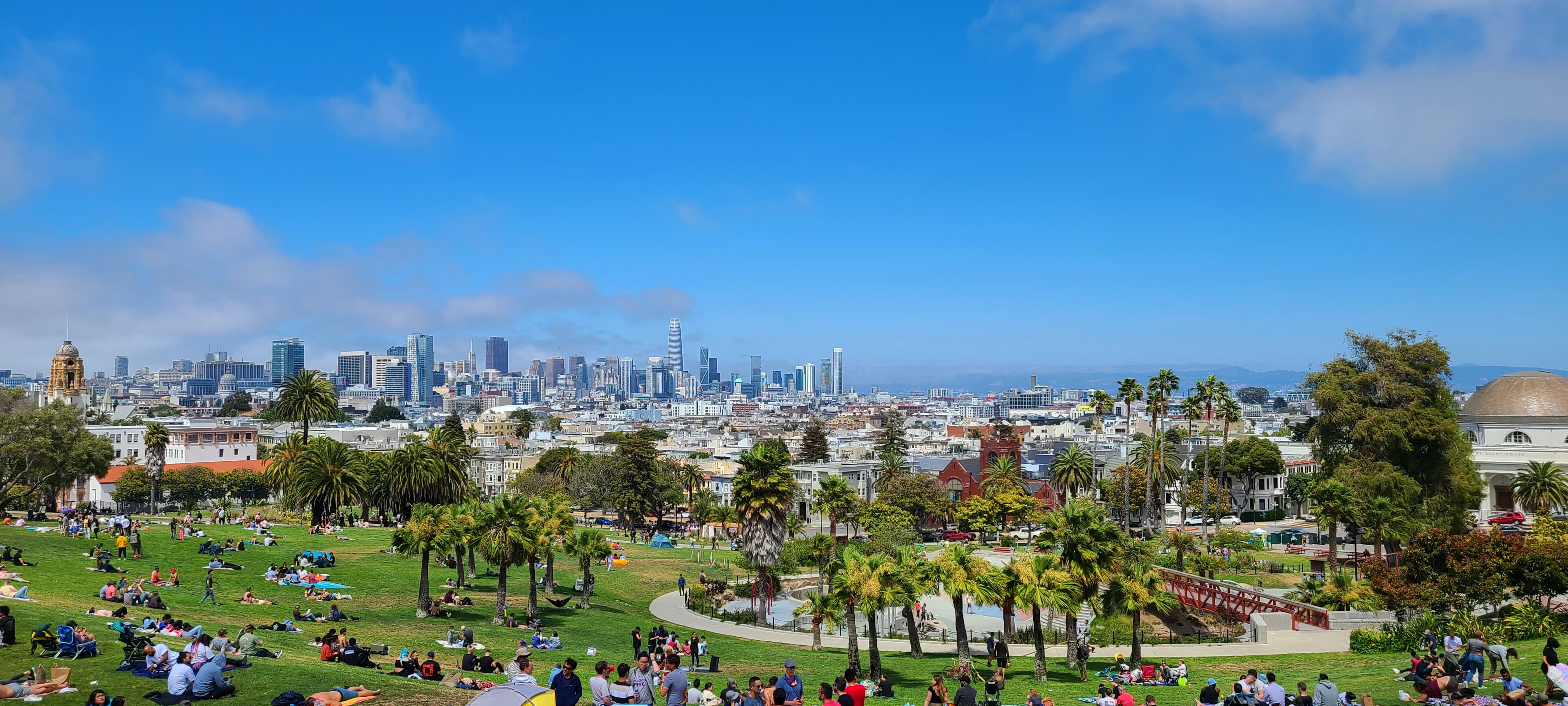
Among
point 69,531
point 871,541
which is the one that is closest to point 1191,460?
point 871,541

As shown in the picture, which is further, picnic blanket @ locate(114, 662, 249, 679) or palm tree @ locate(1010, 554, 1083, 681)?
palm tree @ locate(1010, 554, 1083, 681)

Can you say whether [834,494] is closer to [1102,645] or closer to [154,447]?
[1102,645]

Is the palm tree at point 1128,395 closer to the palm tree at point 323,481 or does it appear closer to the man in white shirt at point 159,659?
the palm tree at point 323,481

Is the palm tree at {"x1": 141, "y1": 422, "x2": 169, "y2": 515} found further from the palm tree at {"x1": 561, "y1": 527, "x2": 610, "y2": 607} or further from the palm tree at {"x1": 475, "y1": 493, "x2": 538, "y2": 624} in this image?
the palm tree at {"x1": 475, "y1": 493, "x2": 538, "y2": 624}

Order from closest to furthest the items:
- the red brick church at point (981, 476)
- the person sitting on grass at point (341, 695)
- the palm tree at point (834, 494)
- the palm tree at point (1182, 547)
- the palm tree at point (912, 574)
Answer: the person sitting on grass at point (341, 695), the palm tree at point (912, 574), the palm tree at point (834, 494), the palm tree at point (1182, 547), the red brick church at point (981, 476)

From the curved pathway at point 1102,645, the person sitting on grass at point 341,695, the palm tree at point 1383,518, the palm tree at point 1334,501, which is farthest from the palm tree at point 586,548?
the palm tree at point 1383,518

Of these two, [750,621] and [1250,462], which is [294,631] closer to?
[750,621]

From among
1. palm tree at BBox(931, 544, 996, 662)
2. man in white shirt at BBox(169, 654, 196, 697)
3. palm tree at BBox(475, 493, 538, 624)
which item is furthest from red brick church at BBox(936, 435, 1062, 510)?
man in white shirt at BBox(169, 654, 196, 697)
